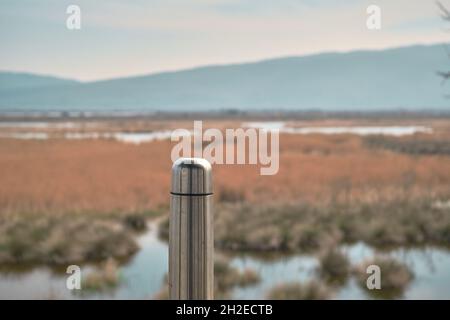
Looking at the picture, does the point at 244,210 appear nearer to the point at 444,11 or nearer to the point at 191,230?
the point at 444,11

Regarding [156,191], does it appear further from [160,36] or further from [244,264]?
[160,36]

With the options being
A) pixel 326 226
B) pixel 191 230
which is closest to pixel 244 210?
pixel 326 226

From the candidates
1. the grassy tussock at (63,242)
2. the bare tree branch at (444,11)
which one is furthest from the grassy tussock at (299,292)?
the bare tree branch at (444,11)

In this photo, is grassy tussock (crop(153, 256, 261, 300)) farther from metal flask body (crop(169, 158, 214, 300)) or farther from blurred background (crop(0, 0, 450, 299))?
metal flask body (crop(169, 158, 214, 300))

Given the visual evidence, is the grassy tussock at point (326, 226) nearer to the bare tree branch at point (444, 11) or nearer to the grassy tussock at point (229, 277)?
the grassy tussock at point (229, 277)

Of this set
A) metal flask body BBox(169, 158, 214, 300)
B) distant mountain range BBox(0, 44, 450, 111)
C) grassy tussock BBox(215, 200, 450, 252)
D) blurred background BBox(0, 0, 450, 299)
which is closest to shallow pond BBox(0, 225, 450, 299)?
blurred background BBox(0, 0, 450, 299)
